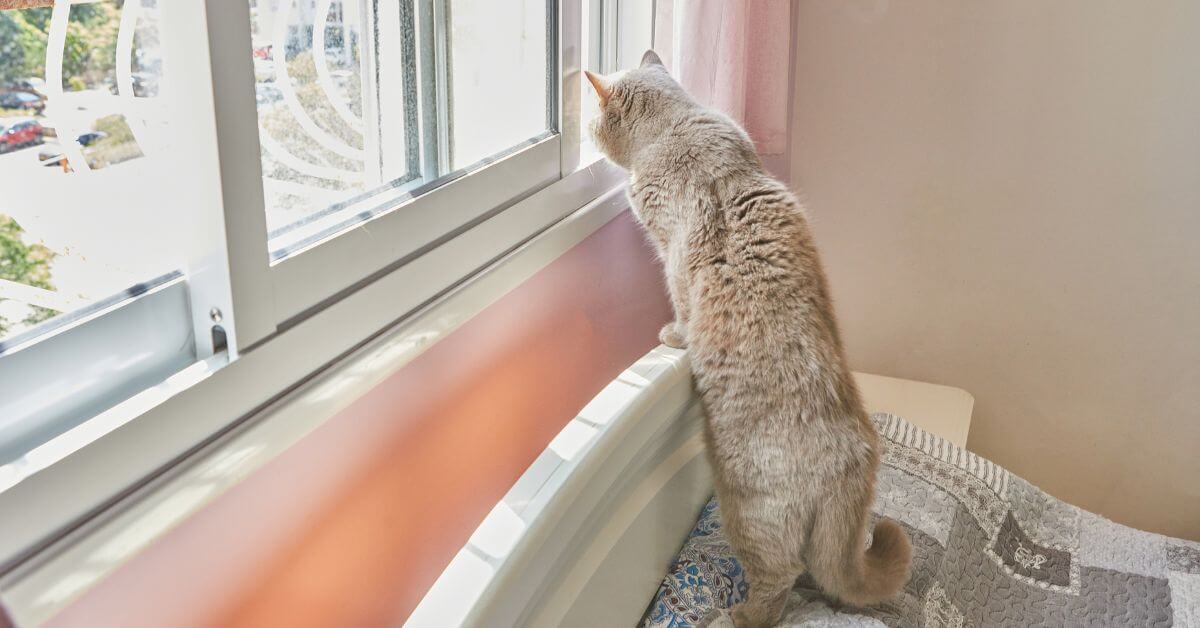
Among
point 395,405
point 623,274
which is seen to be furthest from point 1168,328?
point 395,405

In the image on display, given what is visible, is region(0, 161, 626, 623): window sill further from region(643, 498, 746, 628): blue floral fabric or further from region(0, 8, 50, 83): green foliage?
region(643, 498, 746, 628): blue floral fabric

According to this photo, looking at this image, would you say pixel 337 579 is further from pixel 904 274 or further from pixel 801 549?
pixel 904 274

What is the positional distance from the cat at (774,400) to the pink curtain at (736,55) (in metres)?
0.36

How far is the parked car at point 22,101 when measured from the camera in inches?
27.2

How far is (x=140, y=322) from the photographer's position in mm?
787

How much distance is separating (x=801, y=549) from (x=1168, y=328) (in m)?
1.22

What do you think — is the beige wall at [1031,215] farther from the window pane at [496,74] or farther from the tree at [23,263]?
the tree at [23,263]

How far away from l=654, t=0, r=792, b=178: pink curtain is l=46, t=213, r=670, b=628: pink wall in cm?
34

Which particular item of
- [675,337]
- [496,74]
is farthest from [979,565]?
[496,74]

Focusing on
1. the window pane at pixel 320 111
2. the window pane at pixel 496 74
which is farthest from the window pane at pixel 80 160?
the window pane at pixel 496 74

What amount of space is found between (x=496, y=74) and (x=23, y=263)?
0.83 m

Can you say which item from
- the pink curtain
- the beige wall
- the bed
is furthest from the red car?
the beige wall

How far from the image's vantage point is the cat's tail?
1232 millimetres

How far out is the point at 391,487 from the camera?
41.6 inches
